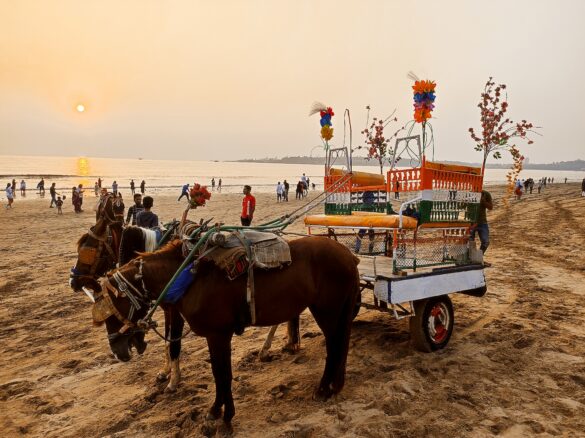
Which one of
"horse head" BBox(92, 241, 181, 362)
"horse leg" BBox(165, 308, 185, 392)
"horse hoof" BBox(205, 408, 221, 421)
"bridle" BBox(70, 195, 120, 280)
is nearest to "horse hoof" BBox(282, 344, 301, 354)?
"horse leg" BBox(165, 308, 185, 392)

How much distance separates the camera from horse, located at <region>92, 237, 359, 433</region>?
12.9ft

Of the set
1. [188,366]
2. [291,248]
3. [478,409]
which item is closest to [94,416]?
[188,366]

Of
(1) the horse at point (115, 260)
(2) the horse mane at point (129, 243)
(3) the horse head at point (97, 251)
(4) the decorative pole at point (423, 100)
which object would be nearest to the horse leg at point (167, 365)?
(1) the horse at point (115, 260)

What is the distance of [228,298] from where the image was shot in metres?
4.01

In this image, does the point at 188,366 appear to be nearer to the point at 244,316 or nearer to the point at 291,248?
the point at 244,316

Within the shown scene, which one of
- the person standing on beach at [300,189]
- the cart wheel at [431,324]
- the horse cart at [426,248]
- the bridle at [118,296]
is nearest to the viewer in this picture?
the bridle at [118,296]

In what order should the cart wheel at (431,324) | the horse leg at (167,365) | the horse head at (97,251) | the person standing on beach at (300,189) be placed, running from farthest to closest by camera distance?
1. the person standing on beach at (300,189)
2. the cart wheel at (431,324)
3. the horse head at (97,251)
4. the horse leg at (167,365)

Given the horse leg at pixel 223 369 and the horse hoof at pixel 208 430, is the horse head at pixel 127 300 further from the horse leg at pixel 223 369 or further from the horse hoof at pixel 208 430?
the horse hoof at pixel 208 430

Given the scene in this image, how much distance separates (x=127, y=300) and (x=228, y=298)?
0.97m

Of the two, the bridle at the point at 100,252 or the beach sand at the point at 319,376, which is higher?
the bridle at the point at 100,252

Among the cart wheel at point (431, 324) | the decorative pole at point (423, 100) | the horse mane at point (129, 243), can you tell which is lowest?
the cart wheel at point (431, 324)

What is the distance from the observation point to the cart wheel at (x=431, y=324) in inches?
215

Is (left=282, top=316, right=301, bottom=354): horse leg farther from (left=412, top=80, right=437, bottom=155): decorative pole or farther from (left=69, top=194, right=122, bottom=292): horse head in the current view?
(left=412, top=80, right=437, bottom=155): decorative pole

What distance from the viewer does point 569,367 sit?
16.8ft
